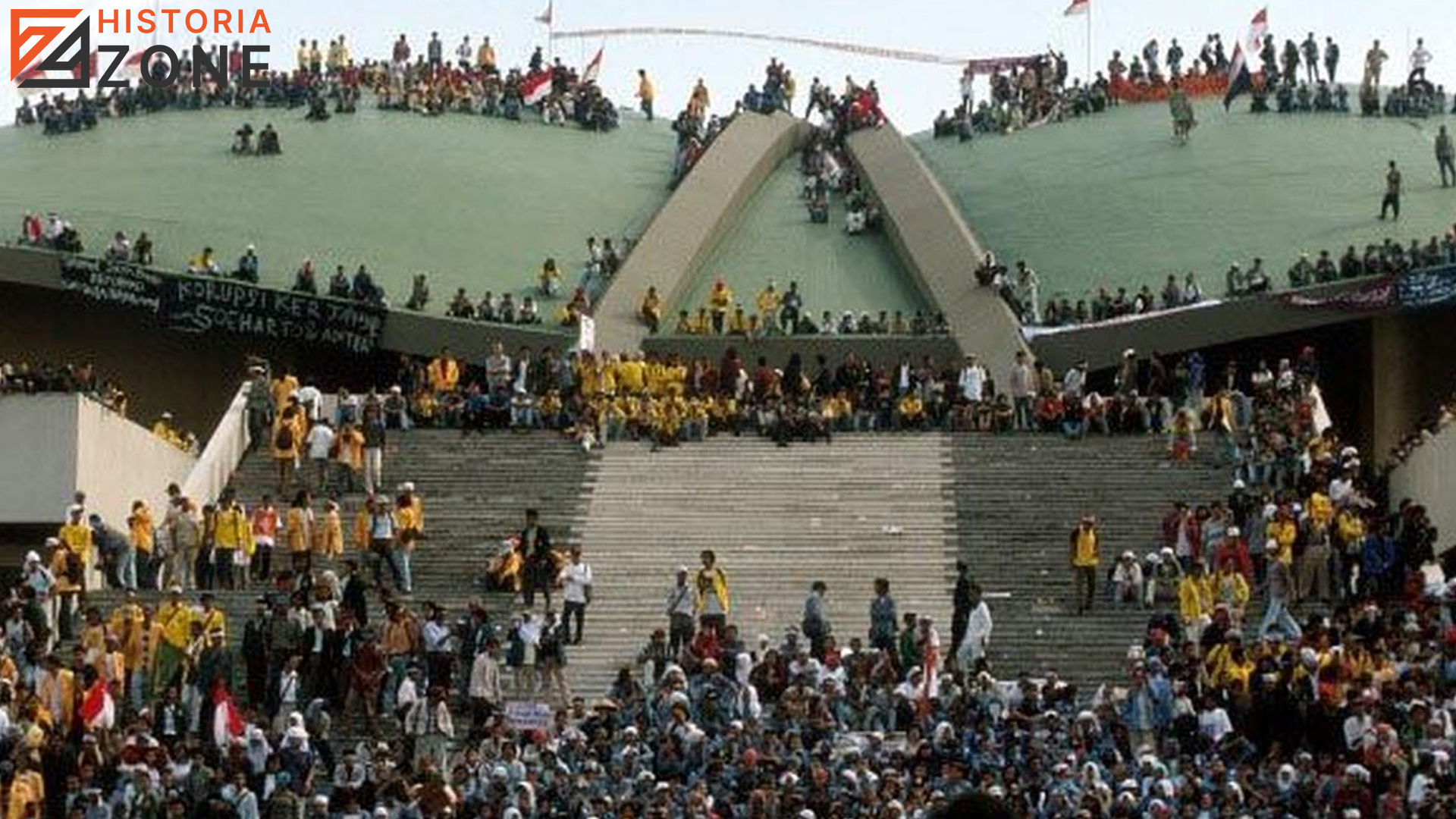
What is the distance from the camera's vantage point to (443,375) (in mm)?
49750

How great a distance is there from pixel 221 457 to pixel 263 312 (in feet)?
26.1

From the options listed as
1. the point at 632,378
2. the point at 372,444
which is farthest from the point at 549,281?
the point at 372,444

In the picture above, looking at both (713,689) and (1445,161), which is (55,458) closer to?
(713,689)

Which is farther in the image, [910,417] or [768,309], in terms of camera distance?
[768,309]

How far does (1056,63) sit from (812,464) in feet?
78.8

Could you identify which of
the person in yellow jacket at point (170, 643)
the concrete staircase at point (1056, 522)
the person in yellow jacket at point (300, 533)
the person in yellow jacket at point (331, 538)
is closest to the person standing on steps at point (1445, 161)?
the concrete staircase at point (1056, 522)

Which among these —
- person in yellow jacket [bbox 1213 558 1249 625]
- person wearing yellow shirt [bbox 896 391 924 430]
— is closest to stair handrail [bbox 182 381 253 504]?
person wearing yellow shirt [bbox 896 391 924 430]

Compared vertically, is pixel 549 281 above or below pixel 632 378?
above

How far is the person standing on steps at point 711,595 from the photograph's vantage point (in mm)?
40625

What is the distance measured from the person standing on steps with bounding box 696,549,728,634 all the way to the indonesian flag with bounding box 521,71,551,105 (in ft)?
92.1

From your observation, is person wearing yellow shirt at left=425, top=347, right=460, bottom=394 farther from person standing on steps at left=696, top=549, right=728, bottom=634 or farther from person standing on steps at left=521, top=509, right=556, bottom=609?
person standing on steps at left=696, top=549, right=728, bottom=634

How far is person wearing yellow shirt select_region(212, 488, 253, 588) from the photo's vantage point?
140 feet

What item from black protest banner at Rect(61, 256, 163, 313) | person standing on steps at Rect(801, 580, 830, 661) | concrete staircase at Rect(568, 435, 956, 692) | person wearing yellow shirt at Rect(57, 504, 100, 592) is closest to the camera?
person standing on steps at Rect(801, 580, 830, 661)

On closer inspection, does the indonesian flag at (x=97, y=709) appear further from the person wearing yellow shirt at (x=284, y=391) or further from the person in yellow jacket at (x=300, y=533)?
the person wearing yellow shirt at (x=284, y=391)
